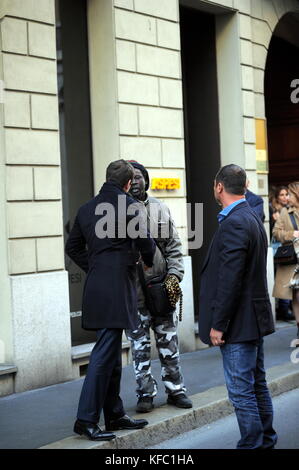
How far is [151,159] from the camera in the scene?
35.2ft

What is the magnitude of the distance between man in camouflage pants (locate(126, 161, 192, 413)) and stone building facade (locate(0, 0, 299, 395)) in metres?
1.72

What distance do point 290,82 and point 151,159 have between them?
6935 mm

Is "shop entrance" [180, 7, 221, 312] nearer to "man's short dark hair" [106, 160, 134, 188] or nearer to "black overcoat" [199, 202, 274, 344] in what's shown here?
"man's short dark hair" [106, 160, 134, 188]

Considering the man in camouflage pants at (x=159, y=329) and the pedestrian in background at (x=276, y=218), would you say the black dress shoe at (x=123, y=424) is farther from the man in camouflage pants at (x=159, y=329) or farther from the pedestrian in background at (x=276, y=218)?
the pedestrian in background at (x=276, y=218)

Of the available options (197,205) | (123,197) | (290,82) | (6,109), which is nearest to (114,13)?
(6,109)

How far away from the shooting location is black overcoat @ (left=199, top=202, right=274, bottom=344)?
5641 mm

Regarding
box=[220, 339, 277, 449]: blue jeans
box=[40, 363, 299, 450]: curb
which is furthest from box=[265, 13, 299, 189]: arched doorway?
box=[220, 339, 277, 449]: blue jeans

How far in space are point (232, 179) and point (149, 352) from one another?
6.72ft

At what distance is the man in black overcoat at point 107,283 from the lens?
628cm

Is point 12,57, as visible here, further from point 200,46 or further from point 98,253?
point 200,46

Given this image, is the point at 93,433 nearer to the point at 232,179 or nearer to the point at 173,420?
the point at 173,420

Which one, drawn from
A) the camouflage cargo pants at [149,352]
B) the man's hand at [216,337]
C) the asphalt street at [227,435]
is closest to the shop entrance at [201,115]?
the asphalt street at [227,435]

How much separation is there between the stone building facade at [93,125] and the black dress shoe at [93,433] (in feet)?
7.34

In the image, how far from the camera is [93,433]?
20.7ft
